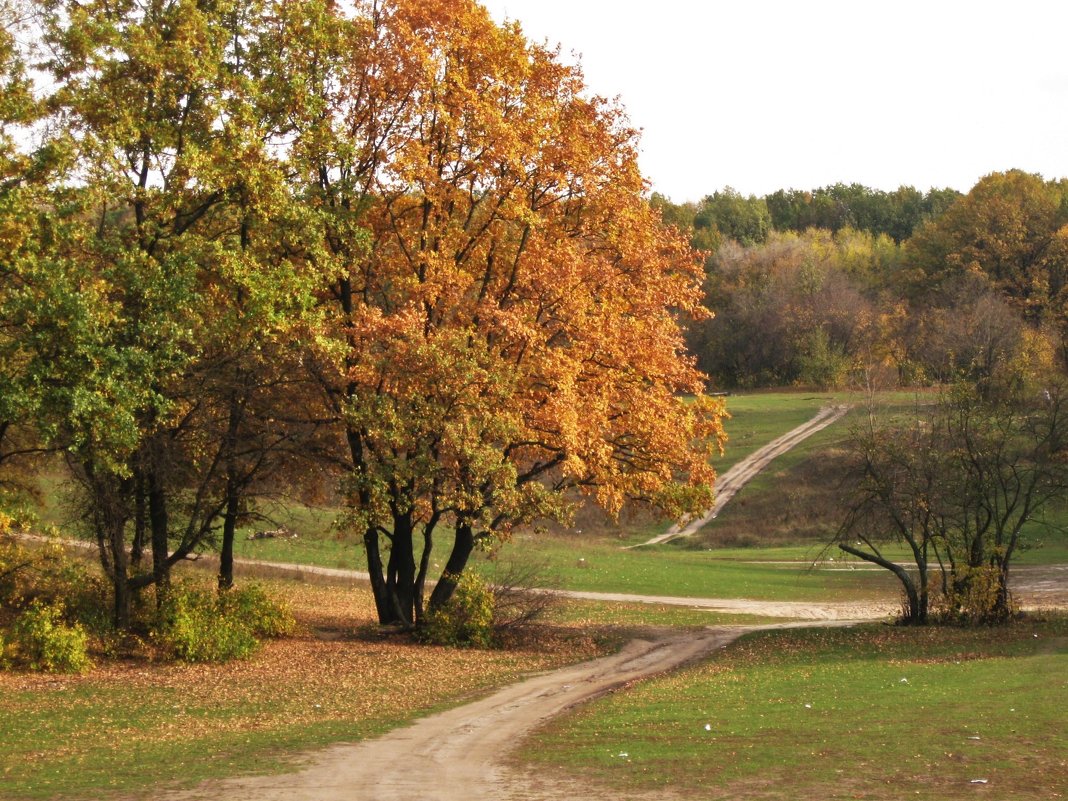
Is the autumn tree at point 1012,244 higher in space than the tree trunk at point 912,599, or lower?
higher

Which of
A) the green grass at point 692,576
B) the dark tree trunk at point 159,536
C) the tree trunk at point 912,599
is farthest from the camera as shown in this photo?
the green grass at point 692,576

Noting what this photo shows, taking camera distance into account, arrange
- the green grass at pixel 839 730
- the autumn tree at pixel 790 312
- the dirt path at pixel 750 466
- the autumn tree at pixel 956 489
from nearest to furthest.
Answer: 1. the green grass at pixel 839 730
2. the autumn tree at pixel 956 489
3. the dirt path at pixel 750 466
4. the autumn tree at pixel 790 312

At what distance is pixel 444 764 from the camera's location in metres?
14.8

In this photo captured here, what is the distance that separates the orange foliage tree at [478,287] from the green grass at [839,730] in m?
6.51

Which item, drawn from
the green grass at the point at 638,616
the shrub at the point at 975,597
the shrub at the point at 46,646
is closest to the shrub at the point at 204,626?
the shrub at the point at 46,646

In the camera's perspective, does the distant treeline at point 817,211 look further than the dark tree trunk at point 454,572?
Yes

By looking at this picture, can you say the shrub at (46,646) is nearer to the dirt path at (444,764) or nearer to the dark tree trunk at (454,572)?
the dirt path at (444,764)

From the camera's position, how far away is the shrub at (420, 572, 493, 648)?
90.0 ft

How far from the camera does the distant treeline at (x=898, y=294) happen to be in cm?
8162

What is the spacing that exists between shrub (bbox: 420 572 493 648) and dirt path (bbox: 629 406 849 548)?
36.0 metres

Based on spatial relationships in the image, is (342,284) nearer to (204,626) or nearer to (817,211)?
(204,626)

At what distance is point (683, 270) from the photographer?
3047cm

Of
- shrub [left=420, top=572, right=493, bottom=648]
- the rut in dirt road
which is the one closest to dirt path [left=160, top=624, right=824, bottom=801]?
the rut in dirt road

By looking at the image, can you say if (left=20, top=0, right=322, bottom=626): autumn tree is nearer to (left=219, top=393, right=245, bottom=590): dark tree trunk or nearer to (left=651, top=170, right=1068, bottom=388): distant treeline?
(left=219, top=393, right=245, bottom=590): dark tree trunk
